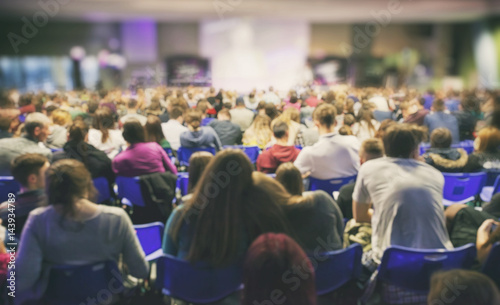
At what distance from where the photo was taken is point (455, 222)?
222 cm

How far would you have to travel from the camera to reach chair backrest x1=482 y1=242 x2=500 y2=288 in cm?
182

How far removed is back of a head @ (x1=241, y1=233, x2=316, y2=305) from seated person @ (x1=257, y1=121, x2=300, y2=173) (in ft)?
8.01

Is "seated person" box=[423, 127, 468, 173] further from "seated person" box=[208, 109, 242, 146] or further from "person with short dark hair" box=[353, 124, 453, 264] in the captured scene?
"seated person" box=[208, 109, 242, 146]

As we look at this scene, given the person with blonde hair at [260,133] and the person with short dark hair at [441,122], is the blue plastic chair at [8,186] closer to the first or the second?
the person with blonde hair at [260,133]

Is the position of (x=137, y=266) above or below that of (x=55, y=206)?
below

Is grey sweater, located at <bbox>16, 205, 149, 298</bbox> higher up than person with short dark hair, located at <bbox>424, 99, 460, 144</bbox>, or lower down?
lower down

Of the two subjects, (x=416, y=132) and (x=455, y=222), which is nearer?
(x=455, y=222)

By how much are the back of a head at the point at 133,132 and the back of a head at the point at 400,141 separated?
6.70 feet


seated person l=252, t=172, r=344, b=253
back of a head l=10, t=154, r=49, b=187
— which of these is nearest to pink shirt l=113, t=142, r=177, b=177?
back of a head l=10, t=154, r=49, b=187

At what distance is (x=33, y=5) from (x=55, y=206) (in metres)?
13.9

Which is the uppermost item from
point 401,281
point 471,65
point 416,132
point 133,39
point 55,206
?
point 133,39

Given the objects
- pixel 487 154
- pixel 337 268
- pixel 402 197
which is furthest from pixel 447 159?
pixel 337 268

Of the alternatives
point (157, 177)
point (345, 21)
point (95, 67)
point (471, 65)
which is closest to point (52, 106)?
point (157, 177)

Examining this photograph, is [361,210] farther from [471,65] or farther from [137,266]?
[471,65]
